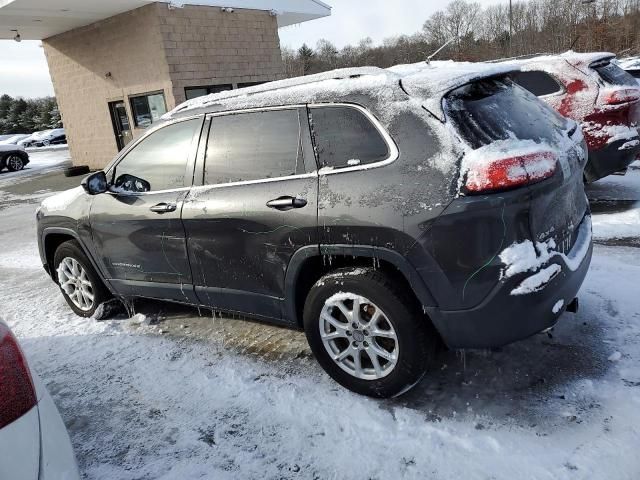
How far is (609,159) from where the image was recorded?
19.0 feet

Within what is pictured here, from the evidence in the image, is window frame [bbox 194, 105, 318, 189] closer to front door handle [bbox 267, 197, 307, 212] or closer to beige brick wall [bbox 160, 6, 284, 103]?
front door handle [bbox 267, 197, 307, 212]

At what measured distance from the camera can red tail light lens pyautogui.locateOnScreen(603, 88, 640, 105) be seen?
5.75 meters

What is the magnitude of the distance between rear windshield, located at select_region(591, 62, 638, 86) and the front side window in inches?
196

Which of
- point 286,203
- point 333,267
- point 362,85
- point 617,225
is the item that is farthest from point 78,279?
point 617,225

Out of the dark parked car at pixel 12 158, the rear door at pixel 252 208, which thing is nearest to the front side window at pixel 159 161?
the rear door at pixel 252 208

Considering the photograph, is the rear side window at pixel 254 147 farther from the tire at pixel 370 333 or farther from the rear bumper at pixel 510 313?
the rear bumper at pixel 510 313

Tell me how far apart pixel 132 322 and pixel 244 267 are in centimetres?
174

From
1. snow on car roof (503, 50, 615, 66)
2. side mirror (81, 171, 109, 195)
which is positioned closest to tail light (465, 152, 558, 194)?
side mirror (81, 171, 109, 195)

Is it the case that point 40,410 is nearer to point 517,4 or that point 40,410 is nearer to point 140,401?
point 140,401

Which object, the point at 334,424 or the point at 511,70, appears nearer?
the point at 334,424

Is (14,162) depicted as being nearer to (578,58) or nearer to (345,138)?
(578,58)

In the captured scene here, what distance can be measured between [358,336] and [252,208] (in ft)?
3.26

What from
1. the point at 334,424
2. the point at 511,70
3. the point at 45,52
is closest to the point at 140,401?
the point at 334,424

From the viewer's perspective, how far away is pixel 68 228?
429cm
